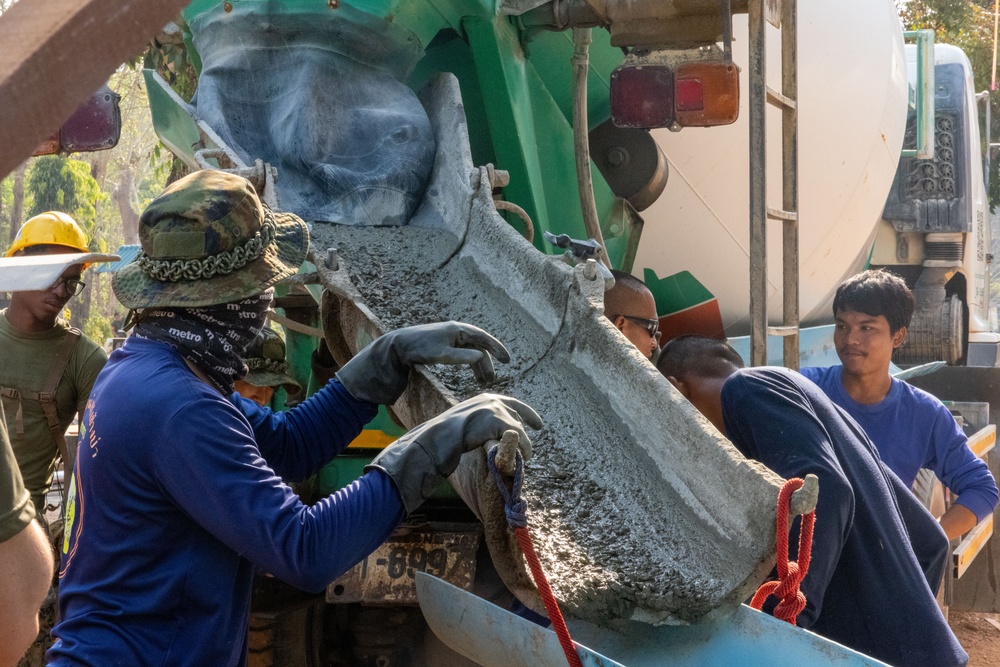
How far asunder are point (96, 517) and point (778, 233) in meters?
3.10

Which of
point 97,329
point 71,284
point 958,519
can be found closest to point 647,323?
point 958,519

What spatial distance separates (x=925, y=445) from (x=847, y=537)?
1.33 meters

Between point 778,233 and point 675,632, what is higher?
point 778,233

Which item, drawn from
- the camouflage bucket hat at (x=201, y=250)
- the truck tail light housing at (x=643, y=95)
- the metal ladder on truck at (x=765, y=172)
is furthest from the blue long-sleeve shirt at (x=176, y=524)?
the metal ladder on truck at (x=765, y=172)

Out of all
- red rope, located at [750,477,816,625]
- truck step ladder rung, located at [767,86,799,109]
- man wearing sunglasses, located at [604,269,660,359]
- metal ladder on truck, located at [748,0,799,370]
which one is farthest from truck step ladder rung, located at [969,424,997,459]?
red rope, located at [750,477,816,625]

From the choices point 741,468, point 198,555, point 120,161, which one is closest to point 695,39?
point 741,468

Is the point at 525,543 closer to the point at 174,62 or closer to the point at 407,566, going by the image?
the point at 407,566

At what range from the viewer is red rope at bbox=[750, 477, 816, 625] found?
5.79 ft

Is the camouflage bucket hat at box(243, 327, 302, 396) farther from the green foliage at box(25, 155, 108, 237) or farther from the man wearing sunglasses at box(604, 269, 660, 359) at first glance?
the green foliage at box(25, 155, 108, 237)

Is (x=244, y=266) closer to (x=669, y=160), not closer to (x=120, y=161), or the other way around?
(x=669, y=160)

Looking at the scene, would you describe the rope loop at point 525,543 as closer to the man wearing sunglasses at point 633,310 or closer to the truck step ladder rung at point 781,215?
the man wearing sunglasses at point 633,310

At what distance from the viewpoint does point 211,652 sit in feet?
5.99

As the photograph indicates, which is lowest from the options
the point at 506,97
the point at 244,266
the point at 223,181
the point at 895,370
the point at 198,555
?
the point at 895,370

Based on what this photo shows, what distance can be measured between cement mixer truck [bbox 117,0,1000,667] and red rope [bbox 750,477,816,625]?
38mm
